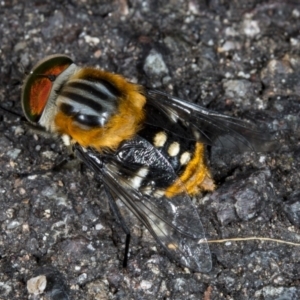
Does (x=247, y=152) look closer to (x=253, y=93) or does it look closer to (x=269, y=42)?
(x=253, y=93)

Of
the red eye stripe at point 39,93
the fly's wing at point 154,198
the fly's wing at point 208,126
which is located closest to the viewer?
the fly's wing at point 154,198

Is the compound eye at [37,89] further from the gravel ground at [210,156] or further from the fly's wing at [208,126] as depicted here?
the fly's wing at [208,126]

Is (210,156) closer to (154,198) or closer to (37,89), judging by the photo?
(154,198)

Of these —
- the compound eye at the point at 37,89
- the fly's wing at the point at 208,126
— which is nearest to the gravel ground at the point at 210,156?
the fly's wing at the point at 208,126

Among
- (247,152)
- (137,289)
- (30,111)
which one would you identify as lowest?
(137,289)

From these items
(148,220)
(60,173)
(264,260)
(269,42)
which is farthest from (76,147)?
(269,42)

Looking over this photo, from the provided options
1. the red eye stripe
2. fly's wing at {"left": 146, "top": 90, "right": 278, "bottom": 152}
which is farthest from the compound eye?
fly's wing at {"left": 146, "top": 90, "right": 278, "bottom": 152}
